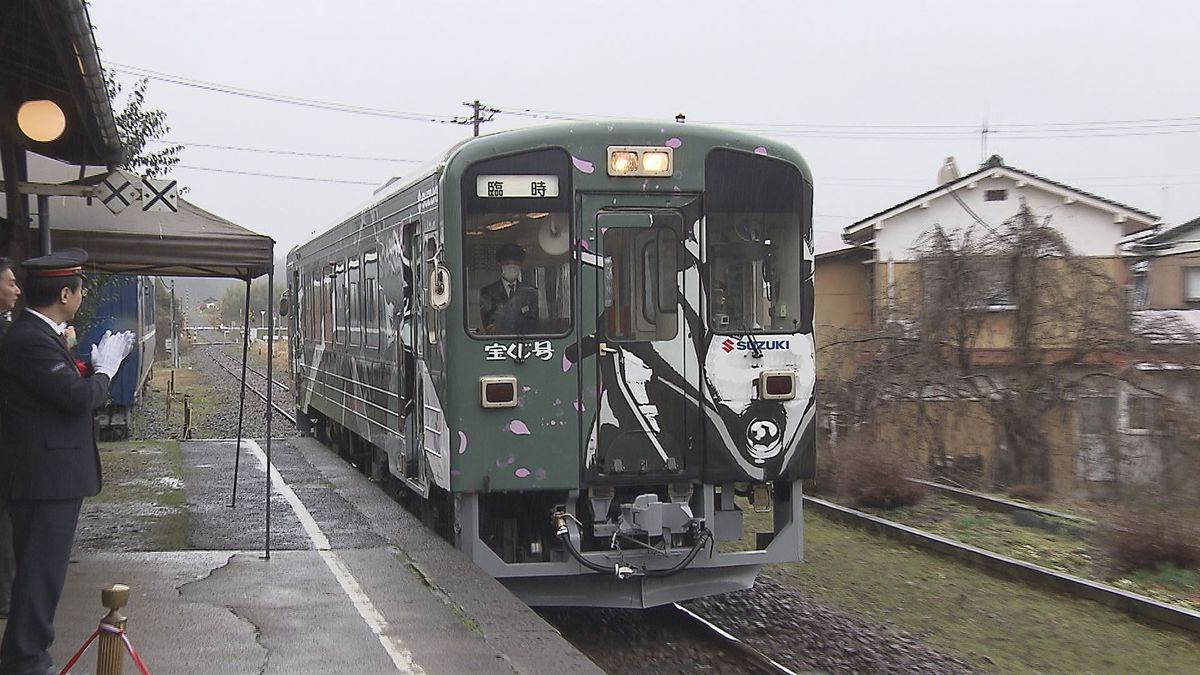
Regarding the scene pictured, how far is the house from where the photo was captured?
15.5 m

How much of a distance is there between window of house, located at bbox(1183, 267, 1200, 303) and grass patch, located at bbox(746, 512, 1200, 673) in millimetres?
14283

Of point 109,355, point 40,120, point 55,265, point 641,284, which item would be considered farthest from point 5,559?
point 641,284

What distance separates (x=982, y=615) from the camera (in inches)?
358

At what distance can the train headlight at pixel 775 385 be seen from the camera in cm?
803

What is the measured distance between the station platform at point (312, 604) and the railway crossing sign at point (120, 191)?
2441mm

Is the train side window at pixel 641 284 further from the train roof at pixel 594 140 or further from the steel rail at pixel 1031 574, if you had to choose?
the steel rail at pixel 1031 574

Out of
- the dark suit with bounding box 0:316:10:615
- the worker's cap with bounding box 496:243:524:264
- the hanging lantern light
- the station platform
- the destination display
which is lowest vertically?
the station platform

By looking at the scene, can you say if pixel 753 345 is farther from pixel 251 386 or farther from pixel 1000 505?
pixel 251 386

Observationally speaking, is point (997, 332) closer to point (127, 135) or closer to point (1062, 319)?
point (1062, 319)

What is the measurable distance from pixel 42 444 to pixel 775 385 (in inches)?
183

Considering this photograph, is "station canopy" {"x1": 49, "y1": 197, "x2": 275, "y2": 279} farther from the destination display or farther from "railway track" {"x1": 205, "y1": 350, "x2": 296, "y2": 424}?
"railway track" {"x1": 205, "y1": 350, "x2": 296, "y2": 424}

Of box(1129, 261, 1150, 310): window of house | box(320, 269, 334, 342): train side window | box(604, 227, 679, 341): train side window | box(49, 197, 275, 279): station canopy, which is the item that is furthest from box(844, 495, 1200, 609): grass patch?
box(49, 197, 275, 279): station canopy

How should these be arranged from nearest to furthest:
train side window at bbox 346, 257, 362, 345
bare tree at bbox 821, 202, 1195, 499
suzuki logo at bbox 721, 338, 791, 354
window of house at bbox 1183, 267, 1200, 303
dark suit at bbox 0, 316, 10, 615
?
dark suit at bbox 0, 316, 10, 615 < suzuki logo at bbox 721, 338, 791, 354 < train side window at bbox 346, 257, 362, 345 < bare tree at bbox 821, 202, 1195, 499 < window of house at bbox 1183, 267, 1200, 303

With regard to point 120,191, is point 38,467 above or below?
below
